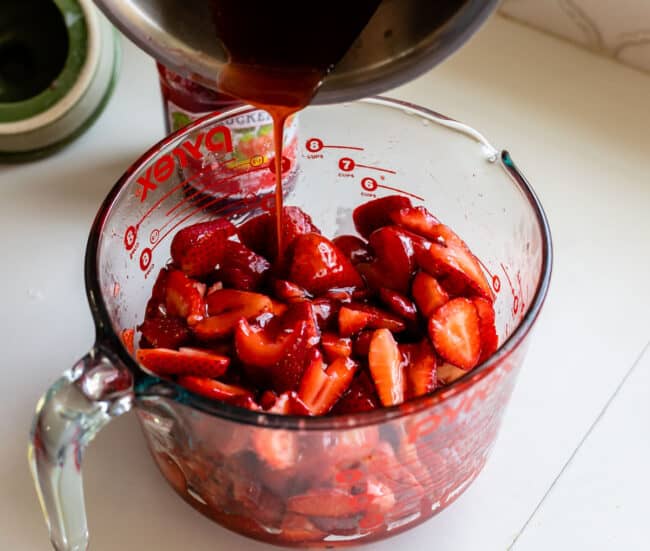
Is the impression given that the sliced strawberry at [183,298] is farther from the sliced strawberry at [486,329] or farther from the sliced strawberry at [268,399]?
the sliced strawberry at [486,329]

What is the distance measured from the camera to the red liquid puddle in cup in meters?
0.76

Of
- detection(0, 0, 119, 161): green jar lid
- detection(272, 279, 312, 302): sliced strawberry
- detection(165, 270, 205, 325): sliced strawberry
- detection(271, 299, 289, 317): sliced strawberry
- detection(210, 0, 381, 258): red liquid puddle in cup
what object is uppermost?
detection(210, 0, 381, 258): red liquid puddle in cup

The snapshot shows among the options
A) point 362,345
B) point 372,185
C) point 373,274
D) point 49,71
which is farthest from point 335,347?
point 49,71

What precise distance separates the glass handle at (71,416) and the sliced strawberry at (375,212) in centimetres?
42

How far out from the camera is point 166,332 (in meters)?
0.89

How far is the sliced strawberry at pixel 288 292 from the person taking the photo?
3.05ft

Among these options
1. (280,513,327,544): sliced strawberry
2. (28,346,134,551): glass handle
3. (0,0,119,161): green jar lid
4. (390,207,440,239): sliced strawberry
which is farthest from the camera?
(0,0,119,161): green jar lid

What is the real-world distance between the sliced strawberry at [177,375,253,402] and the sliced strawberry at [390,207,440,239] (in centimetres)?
27

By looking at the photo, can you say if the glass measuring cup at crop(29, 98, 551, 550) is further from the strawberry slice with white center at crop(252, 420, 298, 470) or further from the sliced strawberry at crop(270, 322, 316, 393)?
the sliced strawberry at crop(270, 322, 316, 393)

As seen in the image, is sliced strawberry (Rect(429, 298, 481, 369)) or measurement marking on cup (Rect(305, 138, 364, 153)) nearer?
sliced strawberry (Rect(429, 298, 481, 369))

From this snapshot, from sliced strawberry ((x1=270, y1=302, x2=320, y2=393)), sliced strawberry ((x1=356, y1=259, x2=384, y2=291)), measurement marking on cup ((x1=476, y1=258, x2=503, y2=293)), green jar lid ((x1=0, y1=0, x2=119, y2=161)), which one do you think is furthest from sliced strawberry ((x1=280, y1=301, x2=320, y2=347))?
green jar lid ((x1=0, y1=0, x2=119, y2=161))

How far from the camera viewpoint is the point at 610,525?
2.85 feet

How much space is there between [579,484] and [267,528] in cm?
32

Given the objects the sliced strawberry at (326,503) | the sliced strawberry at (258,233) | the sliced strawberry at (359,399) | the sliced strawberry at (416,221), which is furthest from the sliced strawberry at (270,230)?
the sliced strawberry at (326,503)
